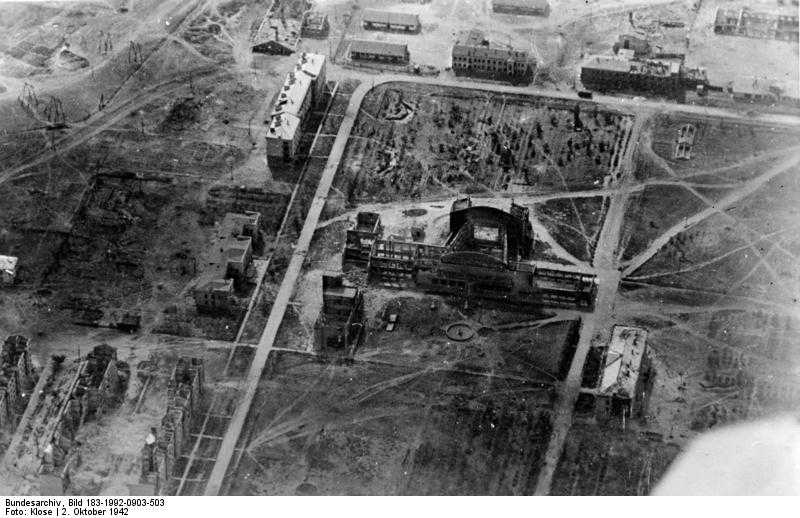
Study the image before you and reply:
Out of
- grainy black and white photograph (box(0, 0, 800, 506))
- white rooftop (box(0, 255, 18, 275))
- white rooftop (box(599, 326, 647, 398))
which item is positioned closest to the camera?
grainy black and white photograph (box(0, 0, 800, 506))

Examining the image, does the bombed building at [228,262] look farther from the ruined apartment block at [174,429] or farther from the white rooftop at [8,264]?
the white rooftop at [8,264]

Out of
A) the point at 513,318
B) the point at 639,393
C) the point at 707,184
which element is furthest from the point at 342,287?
the point at 707,184

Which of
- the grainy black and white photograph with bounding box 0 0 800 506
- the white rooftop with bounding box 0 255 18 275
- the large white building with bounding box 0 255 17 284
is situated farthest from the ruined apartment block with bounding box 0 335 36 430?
the white rooftop with bounding box 0 255 18 275

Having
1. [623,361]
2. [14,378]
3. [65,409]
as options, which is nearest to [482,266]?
[623,361]

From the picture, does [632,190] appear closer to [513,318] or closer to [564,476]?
[513,318]

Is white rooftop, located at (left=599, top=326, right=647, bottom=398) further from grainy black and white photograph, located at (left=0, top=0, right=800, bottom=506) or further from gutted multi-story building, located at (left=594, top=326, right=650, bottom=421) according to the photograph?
grainy black and white photograph, located at (left=0, top=0, right=800, bottom=506)

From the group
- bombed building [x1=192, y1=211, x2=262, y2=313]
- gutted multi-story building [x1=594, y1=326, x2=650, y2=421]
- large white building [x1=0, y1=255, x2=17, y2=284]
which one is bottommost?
large white building [x1=0, y1=255, x2=17, y2=284]

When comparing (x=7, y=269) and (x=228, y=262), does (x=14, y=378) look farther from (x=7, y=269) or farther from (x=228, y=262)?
(x=228, y=262)

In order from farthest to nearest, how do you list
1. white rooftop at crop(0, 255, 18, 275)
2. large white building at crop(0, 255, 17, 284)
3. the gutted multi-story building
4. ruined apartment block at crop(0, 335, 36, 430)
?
white rooftop at crop(0, 255, 18, 275) → large white building at crop(0, 255, 17, 284) → the gutted multi-story building → ruined apartment block at crop(0, 335, 36, 430)
